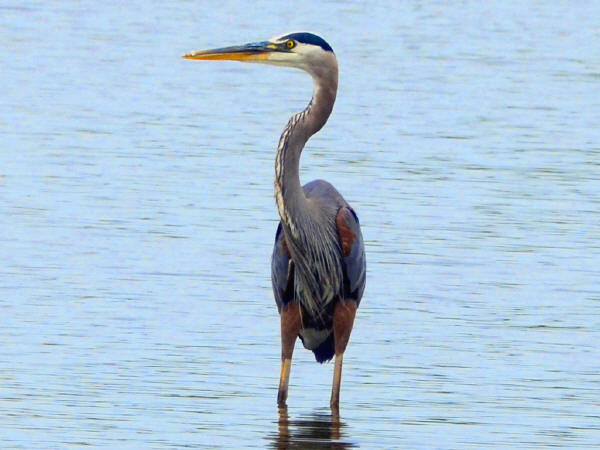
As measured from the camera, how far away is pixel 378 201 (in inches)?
569

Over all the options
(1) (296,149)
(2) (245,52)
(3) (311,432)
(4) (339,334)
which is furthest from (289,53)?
(3) (311,432)

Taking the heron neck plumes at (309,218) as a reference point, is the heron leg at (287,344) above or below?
below

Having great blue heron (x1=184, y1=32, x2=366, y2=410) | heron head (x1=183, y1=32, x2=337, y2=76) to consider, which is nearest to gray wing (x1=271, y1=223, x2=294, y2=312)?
great blue heron (x1=184, y1=32, x2=366, y2=410)

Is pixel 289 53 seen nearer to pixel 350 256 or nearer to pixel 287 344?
pixel 350 256

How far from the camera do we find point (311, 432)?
858 centimetres

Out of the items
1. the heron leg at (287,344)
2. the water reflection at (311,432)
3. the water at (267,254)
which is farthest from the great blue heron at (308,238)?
the water at (267,254)

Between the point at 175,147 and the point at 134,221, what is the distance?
11.6ft

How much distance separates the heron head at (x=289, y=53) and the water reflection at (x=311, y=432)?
5.79ft

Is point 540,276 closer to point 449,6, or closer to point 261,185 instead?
point 261,185

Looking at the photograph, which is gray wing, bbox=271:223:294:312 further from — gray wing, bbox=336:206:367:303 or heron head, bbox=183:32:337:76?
heron head, bbox=183:32:337:76

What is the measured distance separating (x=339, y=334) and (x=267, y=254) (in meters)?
3.54

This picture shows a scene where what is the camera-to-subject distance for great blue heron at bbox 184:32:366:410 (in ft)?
29.0

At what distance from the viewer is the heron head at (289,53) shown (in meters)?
8.94

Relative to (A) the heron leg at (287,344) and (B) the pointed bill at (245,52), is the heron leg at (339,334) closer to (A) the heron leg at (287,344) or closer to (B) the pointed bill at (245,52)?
(A) the heron leg at (287,344)
